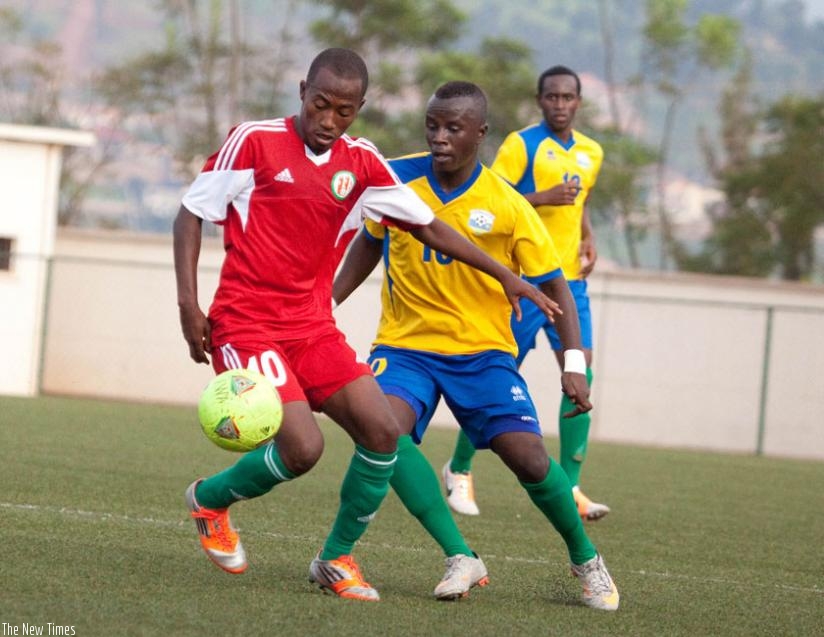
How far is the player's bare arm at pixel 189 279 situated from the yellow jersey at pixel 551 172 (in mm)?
3658

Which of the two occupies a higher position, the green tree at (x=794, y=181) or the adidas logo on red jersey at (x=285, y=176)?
the green tree at (x=794, y=181)

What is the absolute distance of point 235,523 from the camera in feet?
24.0

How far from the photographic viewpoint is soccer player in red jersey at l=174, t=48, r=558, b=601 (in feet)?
17.6

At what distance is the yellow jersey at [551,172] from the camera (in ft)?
28.8

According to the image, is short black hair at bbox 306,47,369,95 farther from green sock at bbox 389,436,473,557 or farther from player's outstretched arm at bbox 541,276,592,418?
green sock at bbox 389,436,473,557

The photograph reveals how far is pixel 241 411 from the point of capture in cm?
508

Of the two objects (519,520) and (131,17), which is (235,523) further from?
(131,17)

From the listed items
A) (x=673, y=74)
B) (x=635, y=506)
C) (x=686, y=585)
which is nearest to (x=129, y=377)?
(x=635, y=506)

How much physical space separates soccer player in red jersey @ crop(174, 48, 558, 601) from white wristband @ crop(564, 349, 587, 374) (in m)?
0.34

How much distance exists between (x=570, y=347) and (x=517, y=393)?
0.93 feet

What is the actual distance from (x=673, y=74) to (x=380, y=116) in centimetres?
1537

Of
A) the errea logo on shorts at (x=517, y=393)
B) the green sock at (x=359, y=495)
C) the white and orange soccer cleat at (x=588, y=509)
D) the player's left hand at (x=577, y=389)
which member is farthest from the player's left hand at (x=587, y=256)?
the green sock at (x=359, y=495)

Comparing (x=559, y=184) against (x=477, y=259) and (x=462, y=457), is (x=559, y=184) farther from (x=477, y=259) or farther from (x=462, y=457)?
(x=477, y=259)

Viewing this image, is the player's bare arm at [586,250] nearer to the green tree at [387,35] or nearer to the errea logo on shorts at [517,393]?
the errea logo on shorts at [517,393]
